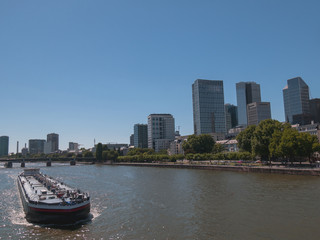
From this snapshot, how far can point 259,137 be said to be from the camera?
95625 millimetres

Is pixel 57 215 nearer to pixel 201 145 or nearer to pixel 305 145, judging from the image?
pixel 305 145

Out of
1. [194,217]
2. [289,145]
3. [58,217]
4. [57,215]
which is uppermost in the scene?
[289,145]

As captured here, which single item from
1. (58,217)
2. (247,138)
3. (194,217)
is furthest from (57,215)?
(247,138)

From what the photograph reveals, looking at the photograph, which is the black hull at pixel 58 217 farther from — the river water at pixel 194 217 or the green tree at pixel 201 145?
the green tree at pixel 201 145

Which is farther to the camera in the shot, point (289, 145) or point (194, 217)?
point (289, 145)

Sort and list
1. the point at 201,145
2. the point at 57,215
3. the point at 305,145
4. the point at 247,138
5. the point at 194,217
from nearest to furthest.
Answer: the point at 57,215 → the point at 194,217 → the point at 305,145 → the point at 247,138 → the point at 201,145

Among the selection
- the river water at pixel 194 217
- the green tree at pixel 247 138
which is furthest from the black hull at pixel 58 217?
the green tree at pixel 247 138

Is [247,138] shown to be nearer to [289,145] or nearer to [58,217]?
[289,145]

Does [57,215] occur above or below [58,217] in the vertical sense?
above

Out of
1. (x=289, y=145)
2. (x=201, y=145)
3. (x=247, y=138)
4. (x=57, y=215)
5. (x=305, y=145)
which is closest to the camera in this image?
(x=57, y=215)

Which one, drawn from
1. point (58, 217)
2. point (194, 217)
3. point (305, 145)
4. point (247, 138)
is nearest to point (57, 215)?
point (58, 217)

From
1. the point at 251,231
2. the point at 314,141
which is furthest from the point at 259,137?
the point at 251,231

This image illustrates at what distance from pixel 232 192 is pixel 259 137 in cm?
5120

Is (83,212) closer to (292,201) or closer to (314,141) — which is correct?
(292,201)
